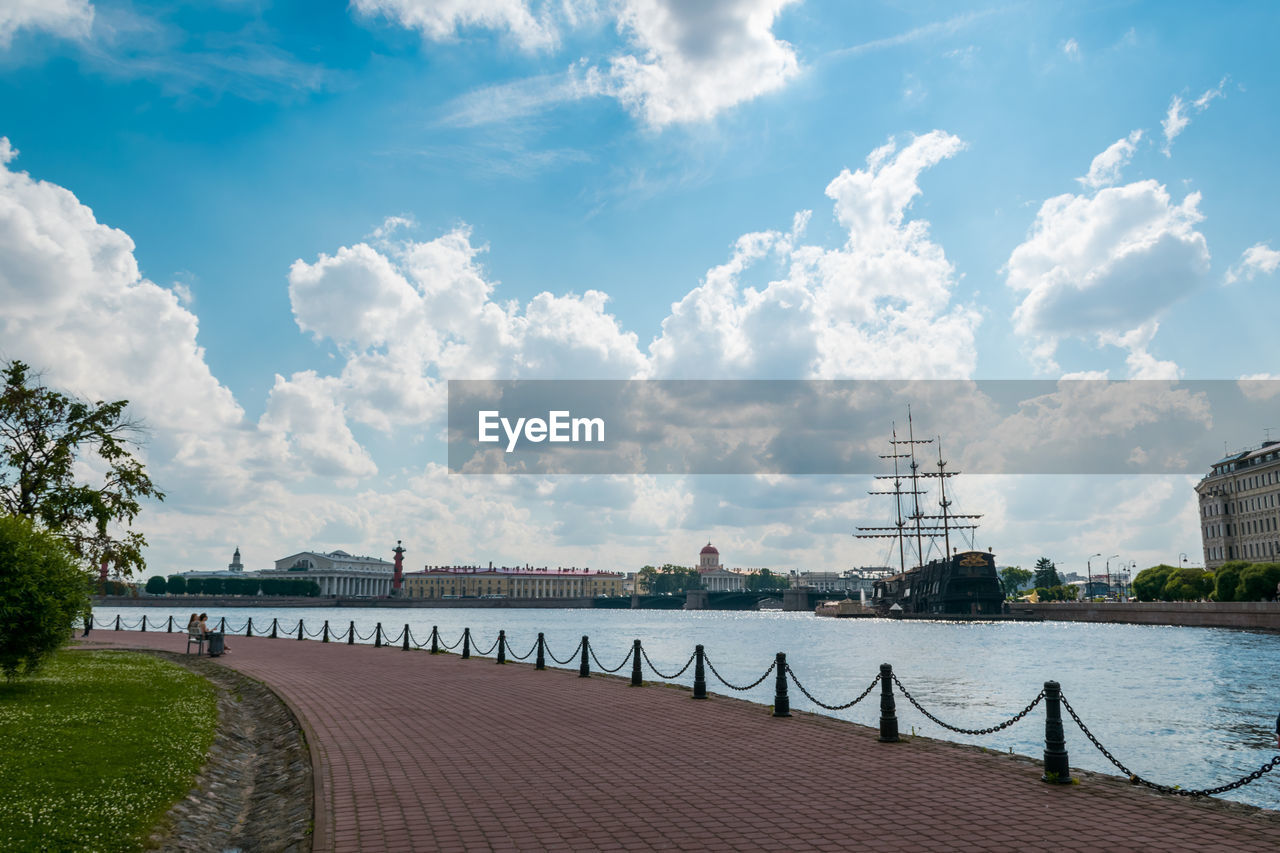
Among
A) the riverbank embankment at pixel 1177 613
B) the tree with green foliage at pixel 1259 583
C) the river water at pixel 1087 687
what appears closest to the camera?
the river water at pixel 1087 687

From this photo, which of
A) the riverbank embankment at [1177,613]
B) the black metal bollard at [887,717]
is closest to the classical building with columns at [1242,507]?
the riverbank embankment at [1177,613]

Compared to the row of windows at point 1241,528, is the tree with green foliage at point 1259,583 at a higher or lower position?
lower

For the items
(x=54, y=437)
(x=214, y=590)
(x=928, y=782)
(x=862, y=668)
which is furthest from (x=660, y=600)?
(x=928, y=782)

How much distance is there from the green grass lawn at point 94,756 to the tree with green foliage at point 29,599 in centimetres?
69

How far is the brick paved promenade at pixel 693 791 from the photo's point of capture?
755cm

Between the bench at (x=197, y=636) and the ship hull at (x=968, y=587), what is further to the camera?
the ship hull at (x=968, y=587)

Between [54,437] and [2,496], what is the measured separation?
210cm

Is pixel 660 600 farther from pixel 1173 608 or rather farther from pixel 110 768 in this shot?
pixel 110 768

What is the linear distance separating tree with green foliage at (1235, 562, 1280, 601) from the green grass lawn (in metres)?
79.5

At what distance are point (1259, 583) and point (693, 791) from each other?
7956cm

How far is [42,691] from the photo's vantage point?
1548 centimetres

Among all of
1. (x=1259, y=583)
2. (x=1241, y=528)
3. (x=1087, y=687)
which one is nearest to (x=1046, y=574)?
(x=1241, y=528)

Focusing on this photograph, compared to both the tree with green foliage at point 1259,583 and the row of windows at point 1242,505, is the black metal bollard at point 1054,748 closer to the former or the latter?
the tree with green foliage at point 1259,583

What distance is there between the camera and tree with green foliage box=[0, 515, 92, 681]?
49.3ft
